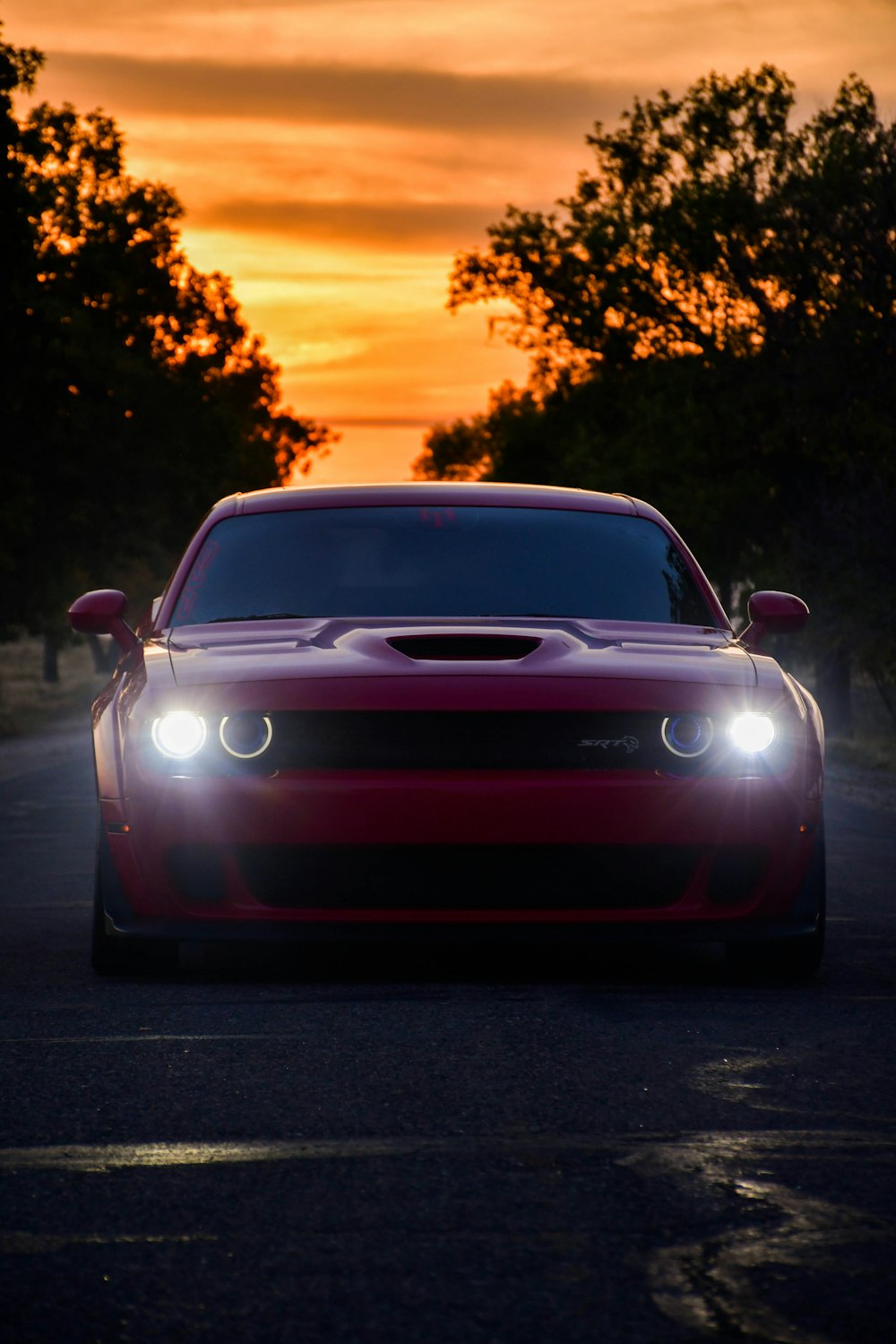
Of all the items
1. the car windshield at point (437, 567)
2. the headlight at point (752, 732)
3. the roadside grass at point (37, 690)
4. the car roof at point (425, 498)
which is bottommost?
the roadside grass at point (37, 690)

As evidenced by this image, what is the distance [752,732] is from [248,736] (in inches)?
59.6

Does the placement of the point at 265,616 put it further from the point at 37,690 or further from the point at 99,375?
the point at 37,690

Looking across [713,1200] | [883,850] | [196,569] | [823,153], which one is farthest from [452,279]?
[713,1200]

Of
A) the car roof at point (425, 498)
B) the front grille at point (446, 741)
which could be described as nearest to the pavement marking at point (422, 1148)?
the front grille at point (446, 741)

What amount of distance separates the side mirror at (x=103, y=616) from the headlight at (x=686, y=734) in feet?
6.57

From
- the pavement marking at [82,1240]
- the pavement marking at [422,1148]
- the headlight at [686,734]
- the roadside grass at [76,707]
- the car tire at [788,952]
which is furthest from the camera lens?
the roadside grass at [76,707]

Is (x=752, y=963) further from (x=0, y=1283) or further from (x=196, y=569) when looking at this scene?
(x=0, y=1283)

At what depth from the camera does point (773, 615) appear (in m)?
7.72

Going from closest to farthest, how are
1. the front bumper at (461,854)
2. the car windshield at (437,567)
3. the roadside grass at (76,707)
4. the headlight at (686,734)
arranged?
the front bumper at (461,854) < the headlight at (686,734) < the car windshield at (437,567) < the roadside grass at (76,707)

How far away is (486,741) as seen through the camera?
21.4 ft

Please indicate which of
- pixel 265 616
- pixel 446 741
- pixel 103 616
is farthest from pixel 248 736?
pixel 103 616

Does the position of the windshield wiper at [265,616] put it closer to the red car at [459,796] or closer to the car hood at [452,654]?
the car hood at [452,654]

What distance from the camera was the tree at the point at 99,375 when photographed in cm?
3316

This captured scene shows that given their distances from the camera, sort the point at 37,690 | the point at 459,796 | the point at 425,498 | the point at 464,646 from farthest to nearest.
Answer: the point at 37,690 → the point at 425,498 → the point at 464,646 → the point at 459,796
